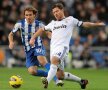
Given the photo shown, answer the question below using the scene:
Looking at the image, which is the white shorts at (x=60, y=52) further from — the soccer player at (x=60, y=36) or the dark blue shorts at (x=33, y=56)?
the dark blue shorts at (x=33, y=56)

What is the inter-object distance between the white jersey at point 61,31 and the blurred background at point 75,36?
1033 cm

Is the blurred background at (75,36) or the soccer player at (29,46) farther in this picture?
the blurred background at (75,36)

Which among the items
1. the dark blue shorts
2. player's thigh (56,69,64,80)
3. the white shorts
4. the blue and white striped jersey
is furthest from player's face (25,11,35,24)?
player's thigh (56,69,64,80)

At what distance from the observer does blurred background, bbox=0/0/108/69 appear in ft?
73.7

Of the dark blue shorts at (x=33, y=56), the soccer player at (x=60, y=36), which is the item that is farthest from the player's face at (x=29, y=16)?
the soccer player at (x=60, y=36)

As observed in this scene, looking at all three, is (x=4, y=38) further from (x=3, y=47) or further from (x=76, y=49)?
(x=76, y=49)

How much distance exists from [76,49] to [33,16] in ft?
32.6

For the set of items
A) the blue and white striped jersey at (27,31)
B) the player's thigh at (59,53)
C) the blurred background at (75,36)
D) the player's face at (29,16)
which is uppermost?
the player's face at (29,16)

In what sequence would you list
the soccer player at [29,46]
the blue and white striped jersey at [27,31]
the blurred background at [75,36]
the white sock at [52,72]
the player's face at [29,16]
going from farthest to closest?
1. the blurred background at [75,36]
2. the blue and white striped jersey at [27,31]
3. the soccer player at [29,46]
4. the player's face at [29,16]
5. the white sock at [52,72]

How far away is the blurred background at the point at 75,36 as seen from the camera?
2245 cm

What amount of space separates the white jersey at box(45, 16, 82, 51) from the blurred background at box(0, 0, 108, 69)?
10332mm

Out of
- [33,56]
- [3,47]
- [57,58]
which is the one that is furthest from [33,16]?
[3,47]

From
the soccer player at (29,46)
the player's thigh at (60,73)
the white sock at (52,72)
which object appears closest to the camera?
the white sock at (52,72)

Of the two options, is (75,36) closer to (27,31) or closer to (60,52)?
(27,31)
